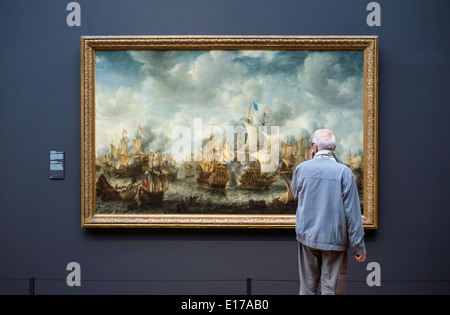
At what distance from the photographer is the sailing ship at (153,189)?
4.53 metres

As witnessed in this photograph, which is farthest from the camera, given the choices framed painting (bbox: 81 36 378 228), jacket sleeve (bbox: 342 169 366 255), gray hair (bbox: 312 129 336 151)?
framed painting (bbox: 81 36 378 228)

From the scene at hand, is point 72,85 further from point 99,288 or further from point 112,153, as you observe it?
point 99,288

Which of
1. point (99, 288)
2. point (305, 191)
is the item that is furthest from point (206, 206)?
point (99, 288)

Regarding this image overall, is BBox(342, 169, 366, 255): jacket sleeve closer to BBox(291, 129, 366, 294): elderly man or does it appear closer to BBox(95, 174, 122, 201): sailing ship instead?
BBox(291, 129, 366, 294): elderly man

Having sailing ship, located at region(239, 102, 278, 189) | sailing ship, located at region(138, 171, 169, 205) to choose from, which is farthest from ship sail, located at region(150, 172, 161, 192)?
sailing ship, located at region(239, 102, 278, 189)

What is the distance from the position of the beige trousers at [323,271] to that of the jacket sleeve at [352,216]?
0.19 meters

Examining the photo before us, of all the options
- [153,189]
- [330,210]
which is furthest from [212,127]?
[330,210]

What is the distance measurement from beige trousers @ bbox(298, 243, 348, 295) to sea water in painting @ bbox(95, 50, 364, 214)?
130cm

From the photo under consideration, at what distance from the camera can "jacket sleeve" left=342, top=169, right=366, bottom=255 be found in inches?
119

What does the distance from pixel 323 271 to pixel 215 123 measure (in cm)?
255


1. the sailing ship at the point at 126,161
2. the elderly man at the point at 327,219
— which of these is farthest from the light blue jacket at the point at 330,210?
the sailing ship at the point at 126,161

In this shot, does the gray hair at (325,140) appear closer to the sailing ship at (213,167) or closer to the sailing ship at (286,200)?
the sailing ship at (286,200)

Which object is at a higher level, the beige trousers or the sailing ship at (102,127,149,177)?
the sailing ship at (102,127,149,177)
